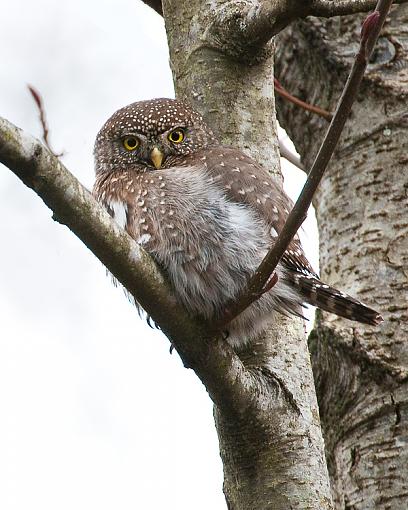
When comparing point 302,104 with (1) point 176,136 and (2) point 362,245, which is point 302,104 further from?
(2) point 362,245

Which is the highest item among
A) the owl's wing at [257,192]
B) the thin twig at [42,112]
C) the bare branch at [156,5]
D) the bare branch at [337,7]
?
the bare branch at [156,5]

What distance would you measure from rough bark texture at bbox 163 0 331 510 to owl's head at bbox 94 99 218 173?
113 mm

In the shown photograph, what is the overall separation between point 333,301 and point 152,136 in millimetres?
1332

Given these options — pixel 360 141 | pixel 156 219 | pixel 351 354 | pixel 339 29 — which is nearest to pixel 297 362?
pixel 351 354

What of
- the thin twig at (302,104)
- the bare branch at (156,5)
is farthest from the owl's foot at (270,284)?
the bare branch at (156,5)

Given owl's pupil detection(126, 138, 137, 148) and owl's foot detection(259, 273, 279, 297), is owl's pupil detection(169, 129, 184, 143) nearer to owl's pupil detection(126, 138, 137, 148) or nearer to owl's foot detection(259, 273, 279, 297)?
owl's pupil detection(126, 138, 137, 148)

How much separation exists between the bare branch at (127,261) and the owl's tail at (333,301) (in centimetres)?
48

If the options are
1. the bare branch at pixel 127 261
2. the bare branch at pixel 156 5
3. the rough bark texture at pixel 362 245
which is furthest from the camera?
the bare branch at pixel 156 5

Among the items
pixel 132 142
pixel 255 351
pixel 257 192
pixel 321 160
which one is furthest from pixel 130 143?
pixel 321 160

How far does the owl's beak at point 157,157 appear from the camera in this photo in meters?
4.04

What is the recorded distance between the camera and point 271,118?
149 inches

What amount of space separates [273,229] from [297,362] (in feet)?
1.70

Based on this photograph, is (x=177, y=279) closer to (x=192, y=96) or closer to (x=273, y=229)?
(x=273, y=229)

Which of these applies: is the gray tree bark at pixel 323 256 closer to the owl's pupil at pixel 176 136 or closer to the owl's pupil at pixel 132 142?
the owl's pupil at pixel 176 136
